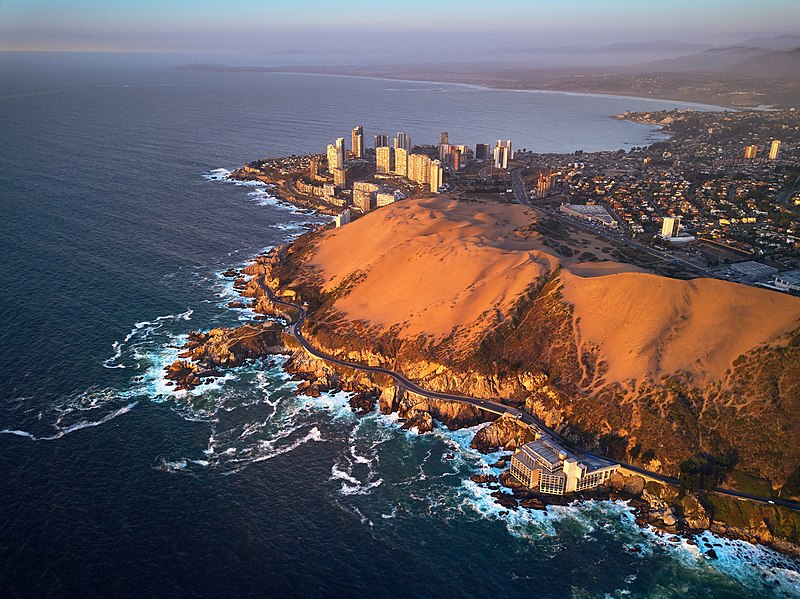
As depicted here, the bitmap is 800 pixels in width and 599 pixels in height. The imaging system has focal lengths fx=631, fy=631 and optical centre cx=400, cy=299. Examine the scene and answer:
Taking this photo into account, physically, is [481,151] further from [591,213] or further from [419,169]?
[591,213]

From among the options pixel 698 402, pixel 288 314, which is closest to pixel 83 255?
pixel 288 314

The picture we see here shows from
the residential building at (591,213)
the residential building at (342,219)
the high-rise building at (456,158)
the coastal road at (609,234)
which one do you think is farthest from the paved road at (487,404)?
the high-rise building at (456,158)

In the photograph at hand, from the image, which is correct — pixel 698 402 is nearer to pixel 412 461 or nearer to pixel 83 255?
pixel 412 461

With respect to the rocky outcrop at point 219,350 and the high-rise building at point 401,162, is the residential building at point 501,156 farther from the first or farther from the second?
the rocky outcrop at point 219,350

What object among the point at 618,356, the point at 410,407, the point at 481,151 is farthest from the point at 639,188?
the point at 410,407

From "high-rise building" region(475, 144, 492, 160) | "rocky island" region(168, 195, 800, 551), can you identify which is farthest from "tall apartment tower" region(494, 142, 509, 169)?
"rocky island" region(168, 195, 800, 551)

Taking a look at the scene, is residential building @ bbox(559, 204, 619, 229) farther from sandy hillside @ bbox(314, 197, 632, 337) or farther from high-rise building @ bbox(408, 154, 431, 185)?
high-rise building @ bbox(408, 154, 431, 185)
